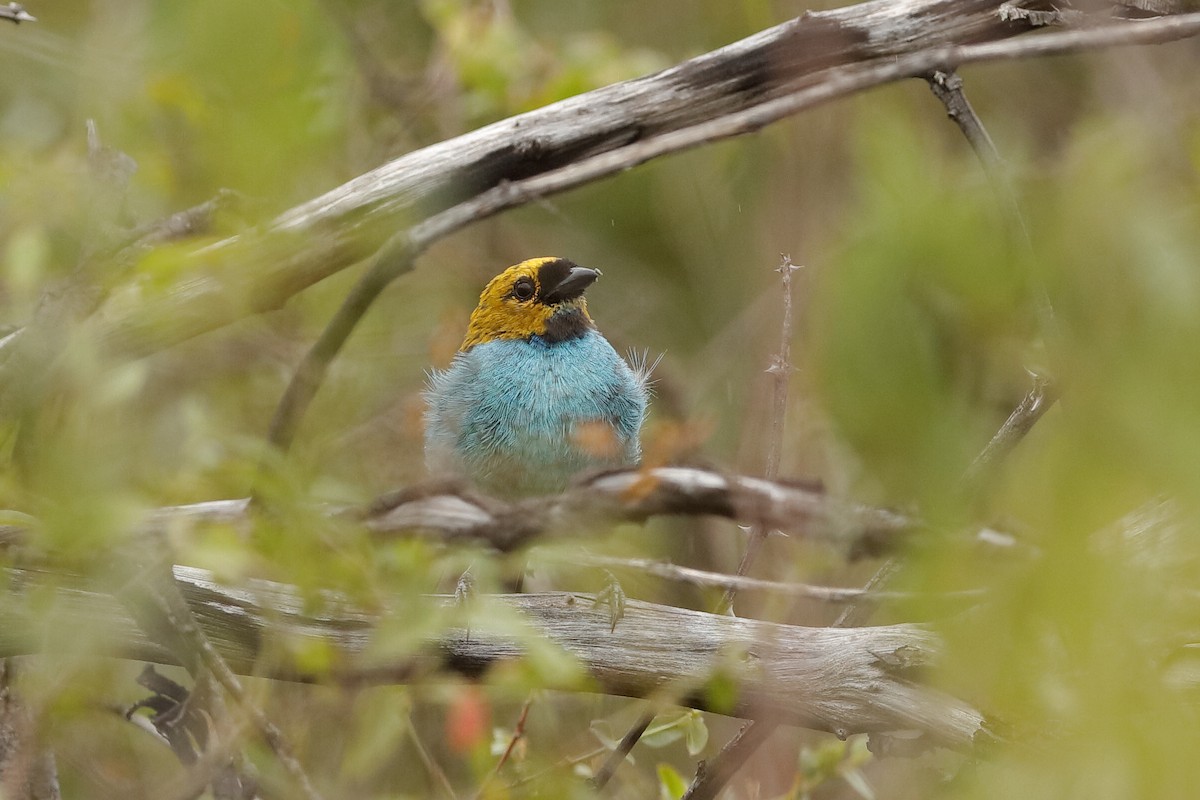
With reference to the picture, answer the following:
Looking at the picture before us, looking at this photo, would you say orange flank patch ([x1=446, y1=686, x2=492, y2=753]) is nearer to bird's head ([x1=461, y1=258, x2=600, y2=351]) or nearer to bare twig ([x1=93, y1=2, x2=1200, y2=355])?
bare twig ([x1=93, y1=2, x2=1200, y2=355])

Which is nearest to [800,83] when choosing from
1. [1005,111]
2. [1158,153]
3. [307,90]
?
[1158,153]

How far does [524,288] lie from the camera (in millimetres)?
4734

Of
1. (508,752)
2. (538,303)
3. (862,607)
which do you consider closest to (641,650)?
(508,752)

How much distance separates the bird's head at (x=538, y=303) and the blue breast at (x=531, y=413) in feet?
0.27

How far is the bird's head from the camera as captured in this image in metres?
4.60

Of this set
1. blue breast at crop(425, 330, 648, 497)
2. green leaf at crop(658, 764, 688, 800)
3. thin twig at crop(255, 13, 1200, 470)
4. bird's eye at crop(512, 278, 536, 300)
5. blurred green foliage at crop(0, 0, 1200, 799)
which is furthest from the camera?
bird's eye at crop(512, 278, 536, 300)

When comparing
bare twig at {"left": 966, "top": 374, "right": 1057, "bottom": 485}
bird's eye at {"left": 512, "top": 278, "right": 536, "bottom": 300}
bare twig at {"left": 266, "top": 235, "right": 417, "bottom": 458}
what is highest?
bare twig at {"left": 266, "top": 235, "right": 417, "bottom": 458}

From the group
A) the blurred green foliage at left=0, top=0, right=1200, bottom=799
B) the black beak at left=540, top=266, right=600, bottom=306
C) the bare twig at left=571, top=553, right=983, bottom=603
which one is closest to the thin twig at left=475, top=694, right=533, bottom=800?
the blurred green foliage at left=0, top=0, right=1200, bottom=799

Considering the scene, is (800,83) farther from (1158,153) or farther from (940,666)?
(940,666)

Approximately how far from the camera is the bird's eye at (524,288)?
4.72 metres

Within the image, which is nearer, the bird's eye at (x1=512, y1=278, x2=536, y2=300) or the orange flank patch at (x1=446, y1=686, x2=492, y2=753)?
the orange flank patch at (x1=446, y1=686, x2=492, y2=753)

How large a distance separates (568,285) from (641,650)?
6.59 ft

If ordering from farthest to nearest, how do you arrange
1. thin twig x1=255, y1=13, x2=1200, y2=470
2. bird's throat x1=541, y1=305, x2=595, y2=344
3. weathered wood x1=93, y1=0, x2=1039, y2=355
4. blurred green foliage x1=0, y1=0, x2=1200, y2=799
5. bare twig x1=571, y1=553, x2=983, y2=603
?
bird's throat x1=541, y1=305, x2=595, y2=344, weathered wood x1=93, y1=0, x2=1039, y2=355, thin twig x1=255, y1=13, x2=1200, y2=470, bare twig x1=571, y1=553, x2=983, y2=603, blurred green foliage x1=0, y1=0, x2=1200, y2=799

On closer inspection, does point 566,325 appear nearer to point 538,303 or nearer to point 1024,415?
→ point 538,303
